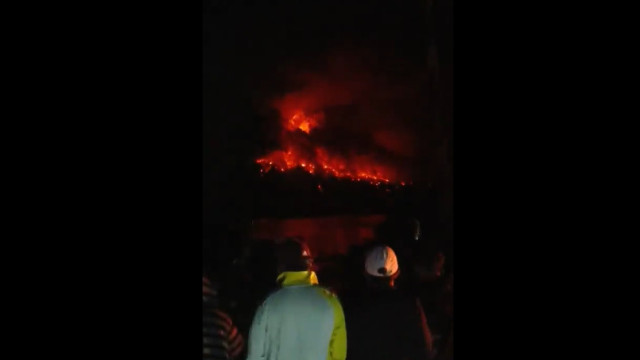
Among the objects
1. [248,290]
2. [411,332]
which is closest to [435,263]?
[411,332]

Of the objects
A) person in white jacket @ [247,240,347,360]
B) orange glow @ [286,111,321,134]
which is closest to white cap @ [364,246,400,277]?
person in white jacket @ [247,240,347,360]

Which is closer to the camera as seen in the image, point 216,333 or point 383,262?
point 383,262

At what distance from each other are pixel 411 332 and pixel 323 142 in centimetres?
92

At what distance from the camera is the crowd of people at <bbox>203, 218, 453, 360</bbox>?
3.54m

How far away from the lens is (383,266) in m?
3.53

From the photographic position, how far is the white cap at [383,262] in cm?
353

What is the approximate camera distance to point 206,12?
371 cm

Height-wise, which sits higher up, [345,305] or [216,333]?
[345,305]

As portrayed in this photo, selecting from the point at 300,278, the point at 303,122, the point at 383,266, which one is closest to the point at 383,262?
the point at 383,266

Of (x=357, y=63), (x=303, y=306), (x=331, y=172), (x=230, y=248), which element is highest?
(x=357, y=63)

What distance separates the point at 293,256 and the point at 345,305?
313 mm

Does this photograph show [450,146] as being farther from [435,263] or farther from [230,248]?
[230,248]

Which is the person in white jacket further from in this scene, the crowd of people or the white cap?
the white cap

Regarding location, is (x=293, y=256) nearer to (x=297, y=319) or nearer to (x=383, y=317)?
(x=297, y=319)
